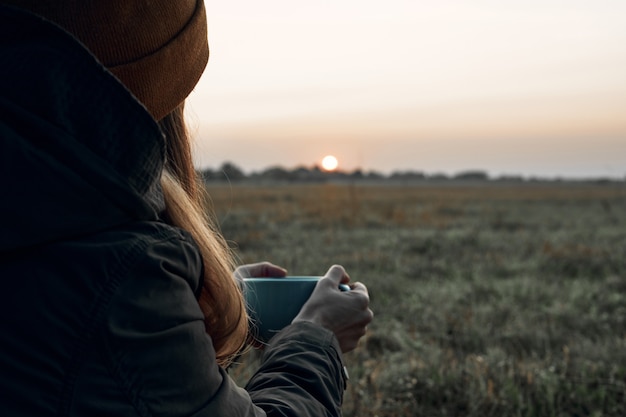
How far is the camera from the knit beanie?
2.91 ft

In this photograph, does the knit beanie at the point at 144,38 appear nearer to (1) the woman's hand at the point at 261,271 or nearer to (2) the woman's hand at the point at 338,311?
(2) the woman's hand at the point at 338,311

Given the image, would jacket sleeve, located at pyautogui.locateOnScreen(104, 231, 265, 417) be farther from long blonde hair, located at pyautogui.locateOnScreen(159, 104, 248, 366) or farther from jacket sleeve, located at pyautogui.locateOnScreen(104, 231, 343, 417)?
long blonde hair, located at pyautogui.locateOnScreen(159, 104, 248, 366)

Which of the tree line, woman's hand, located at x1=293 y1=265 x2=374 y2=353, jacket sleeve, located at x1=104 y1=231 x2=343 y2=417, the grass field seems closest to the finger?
woman's hand, located at x1=293 y1=265 x2=374 y2=353

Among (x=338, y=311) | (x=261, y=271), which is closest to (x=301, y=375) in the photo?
(x=338, y=311)

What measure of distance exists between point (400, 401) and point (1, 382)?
107 inches

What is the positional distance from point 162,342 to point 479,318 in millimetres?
4936

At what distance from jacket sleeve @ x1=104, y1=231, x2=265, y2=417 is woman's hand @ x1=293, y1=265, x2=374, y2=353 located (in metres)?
0.40

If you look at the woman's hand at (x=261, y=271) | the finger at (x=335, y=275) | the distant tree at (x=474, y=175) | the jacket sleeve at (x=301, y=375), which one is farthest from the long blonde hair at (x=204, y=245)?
the distant tree at (x=474, y=175)

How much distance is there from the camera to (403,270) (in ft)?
26.1

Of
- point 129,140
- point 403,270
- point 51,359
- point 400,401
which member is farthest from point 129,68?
point 403,270

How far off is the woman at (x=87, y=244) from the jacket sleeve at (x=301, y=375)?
14 cm

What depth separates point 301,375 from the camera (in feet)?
3.64

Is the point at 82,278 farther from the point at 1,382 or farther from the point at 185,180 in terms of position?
the point at 185,180

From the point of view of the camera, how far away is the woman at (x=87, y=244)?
78 centimetres
